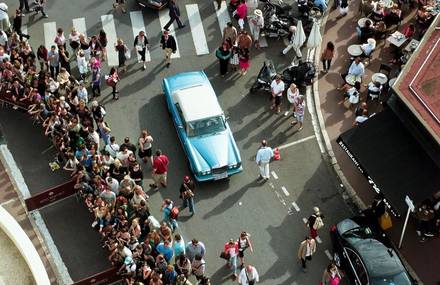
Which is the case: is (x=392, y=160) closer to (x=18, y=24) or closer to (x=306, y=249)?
(x=306, y=249)

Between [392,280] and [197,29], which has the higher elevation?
[197,29]

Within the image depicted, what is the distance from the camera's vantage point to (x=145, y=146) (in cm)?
2880

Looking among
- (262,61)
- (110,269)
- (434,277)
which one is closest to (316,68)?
(262,61)

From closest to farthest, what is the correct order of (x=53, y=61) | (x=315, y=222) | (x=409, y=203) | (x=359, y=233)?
1. (x=409, y=203)
2. (x=359, y=233)
3. (x=315, y=222)
4. (x=53, y=61)

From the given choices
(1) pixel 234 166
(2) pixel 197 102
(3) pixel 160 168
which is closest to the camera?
(3) pixel 160 168

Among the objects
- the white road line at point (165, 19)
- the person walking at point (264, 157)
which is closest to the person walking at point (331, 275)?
the person walking at point (264, 157)

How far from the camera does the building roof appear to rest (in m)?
25.2

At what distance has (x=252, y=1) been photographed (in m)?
35.1

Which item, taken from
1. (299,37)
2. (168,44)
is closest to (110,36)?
(168,44)

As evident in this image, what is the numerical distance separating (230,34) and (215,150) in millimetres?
6046

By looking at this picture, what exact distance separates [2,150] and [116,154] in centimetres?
521

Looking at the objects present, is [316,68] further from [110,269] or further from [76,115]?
[110,269]

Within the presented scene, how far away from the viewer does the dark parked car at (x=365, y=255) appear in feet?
81.0

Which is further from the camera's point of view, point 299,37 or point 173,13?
point 173,13
